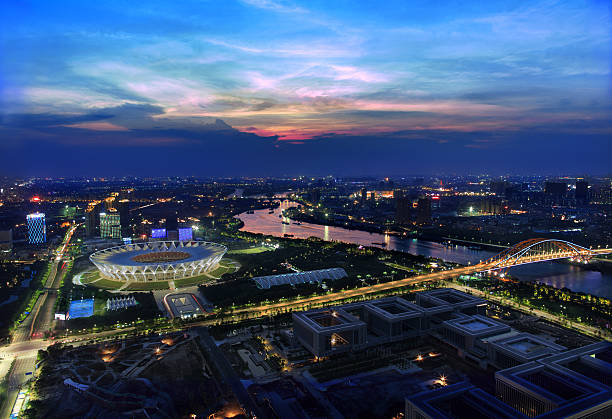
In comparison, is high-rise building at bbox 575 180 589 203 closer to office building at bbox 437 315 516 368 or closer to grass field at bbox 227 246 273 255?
grass field at bbox 227 246 273 255

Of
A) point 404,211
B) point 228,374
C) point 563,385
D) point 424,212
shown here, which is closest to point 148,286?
point 228,374

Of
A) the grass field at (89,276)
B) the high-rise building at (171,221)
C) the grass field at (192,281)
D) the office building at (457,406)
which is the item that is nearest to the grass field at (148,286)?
the grass field at (192,281)

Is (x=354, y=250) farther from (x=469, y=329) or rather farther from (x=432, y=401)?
(x=432, y=401)

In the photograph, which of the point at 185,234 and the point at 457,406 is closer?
the point at 457,406

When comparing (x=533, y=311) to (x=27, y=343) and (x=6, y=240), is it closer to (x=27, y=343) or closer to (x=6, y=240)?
(x=27, y=343)

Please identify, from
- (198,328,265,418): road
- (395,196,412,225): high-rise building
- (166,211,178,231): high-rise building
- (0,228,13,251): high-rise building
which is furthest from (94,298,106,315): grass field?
(395,196,412,225): high-rise building

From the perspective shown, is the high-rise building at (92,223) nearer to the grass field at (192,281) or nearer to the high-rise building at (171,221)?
the high-rise building at (171,221)
